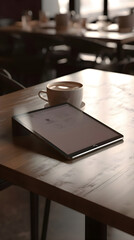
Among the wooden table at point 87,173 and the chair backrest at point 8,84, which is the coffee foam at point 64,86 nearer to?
the wooden table at point 87,173

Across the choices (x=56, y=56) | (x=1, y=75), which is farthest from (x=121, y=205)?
(x=56, y=56)

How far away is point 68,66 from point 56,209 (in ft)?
6.95

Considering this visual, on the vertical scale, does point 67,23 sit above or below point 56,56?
above

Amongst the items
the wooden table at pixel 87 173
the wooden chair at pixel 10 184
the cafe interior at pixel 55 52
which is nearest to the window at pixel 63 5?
the cafe interior at pixel 55 52

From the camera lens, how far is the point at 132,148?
1.06 metres

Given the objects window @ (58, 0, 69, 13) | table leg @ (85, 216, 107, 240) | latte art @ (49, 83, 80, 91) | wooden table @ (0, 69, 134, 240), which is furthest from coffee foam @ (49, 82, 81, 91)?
window @ (58, 0, 69, 13)

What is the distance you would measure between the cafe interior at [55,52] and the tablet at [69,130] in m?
0.56

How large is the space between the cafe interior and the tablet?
563 millimetres


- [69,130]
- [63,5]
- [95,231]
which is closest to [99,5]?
[63,5]

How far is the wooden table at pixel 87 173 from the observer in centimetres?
80

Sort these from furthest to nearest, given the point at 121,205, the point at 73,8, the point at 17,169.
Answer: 1. the point at 73,8
2. the point at 17,169
3. the point at 121,205

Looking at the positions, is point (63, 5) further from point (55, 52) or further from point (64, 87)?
point (64, 87)

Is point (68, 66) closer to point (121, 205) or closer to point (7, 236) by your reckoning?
point (7, 236)

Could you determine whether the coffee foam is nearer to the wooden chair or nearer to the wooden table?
the wooden table
